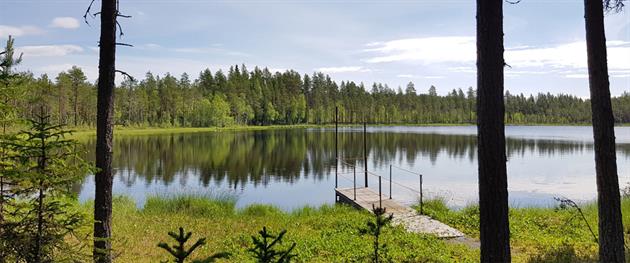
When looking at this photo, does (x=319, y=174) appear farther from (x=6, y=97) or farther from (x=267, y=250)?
(x=267, y=250)

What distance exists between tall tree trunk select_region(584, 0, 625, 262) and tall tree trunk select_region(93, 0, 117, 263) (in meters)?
6.49

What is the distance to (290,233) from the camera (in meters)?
10.5

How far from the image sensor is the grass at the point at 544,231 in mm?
7761

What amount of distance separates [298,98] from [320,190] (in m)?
97.2

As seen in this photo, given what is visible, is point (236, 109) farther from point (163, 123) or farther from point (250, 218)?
point (250, 218)

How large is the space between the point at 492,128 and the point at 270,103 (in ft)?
332

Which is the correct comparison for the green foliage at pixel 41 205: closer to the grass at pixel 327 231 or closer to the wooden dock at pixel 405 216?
the grass at pixel 327 231

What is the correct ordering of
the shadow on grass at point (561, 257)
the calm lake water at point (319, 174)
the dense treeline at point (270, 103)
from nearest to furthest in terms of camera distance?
the shadow on grass at point (561, 257)
the calm lake water at point (319, 174)
the dense treeline at point (270, 103)

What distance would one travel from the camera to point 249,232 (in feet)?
34.8

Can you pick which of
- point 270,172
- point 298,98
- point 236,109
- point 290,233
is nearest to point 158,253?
point 290,233

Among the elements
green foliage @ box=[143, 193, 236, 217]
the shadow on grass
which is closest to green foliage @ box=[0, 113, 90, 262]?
the shadow on grass

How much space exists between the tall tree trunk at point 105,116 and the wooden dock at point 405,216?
294 inches

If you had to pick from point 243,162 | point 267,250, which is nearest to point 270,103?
point 243,162

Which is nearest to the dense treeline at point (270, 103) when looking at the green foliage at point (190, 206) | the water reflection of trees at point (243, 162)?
the water reflection of trees at point (243, 162)
